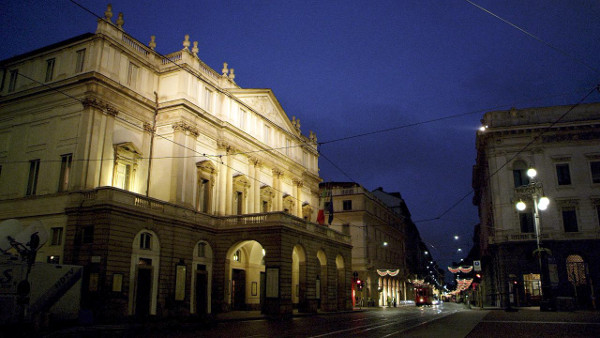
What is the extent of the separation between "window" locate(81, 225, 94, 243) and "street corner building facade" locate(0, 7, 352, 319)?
0.06 m

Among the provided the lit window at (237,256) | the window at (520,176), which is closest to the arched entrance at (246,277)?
the lit window at (237,256)

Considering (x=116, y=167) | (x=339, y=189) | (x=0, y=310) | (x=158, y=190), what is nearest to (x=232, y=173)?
(x=158, y=190)

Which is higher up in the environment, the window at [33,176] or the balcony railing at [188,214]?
the window at [33,176]

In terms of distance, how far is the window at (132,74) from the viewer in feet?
99.5

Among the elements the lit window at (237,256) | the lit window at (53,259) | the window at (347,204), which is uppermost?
the window at (347,204)

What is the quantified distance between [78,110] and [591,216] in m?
41.2

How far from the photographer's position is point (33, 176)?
2864 centimetres

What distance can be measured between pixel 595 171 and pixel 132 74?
129 ft

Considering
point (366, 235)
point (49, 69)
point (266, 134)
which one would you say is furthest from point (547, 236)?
point (49, 69)

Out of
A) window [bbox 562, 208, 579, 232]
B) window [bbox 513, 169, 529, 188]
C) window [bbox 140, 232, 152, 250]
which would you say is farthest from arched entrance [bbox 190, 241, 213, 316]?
window [bbox 562, 208, 579, 232]

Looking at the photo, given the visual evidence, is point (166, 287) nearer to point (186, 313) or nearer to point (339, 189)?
point (186, 313)

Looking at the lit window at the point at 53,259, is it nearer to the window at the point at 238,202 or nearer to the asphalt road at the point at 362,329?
the asphalt road at the point at 362,329

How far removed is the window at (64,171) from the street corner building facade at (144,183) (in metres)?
0.07

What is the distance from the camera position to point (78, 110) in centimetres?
2769
